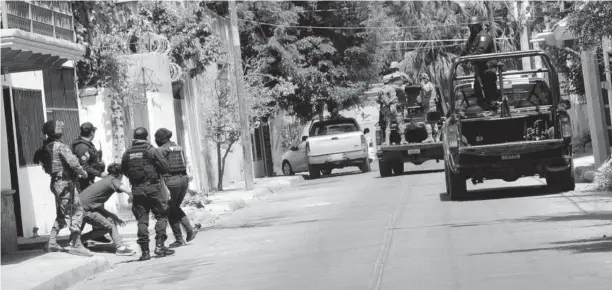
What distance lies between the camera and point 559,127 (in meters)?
19.1

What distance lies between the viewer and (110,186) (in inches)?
657

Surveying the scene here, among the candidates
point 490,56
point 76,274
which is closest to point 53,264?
point 76,274

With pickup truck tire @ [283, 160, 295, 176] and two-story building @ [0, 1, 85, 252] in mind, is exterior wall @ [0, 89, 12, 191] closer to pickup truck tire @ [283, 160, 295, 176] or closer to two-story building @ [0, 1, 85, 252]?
two-story building @ [0, 1, 85, 252]

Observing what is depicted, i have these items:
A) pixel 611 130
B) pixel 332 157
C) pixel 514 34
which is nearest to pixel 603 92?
pixel 611 130

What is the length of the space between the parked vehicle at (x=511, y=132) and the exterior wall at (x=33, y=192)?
7.36 m

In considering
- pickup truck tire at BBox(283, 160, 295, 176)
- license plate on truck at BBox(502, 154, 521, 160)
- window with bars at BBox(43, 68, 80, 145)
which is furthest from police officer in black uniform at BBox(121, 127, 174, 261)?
pickup truck tire at BBox(283, 160, 295, 176)

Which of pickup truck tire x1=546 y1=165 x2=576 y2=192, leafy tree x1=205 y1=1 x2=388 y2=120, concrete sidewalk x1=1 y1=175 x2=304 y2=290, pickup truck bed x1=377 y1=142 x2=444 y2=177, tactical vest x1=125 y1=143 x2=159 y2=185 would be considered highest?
leafy tree x1=205 y1=1 x2=388 y2=120

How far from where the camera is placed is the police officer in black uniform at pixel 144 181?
1584cm

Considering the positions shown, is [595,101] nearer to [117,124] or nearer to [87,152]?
[117,124]

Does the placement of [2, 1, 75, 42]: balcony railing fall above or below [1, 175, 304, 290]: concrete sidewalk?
above

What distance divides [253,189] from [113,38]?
7853 mm

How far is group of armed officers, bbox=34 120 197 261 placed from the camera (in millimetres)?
15922

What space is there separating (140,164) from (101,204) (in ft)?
4.20

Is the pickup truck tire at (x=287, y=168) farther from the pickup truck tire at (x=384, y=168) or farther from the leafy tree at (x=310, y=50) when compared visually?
the pickup truck tire at (x=384, y=168)
